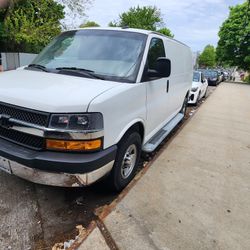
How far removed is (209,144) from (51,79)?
3.77 m

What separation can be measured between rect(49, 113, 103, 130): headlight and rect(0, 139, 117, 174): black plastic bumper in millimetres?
276

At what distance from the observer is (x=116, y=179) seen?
126 inches

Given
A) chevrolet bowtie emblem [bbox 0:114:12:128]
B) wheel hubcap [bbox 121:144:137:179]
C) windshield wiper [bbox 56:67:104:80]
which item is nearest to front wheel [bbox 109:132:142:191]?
wheel hubcap [bbox 121:144:137:179]

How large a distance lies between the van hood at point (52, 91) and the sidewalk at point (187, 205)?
130 centimetres

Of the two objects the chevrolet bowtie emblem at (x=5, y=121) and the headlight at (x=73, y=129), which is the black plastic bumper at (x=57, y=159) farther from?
the chevrolet bowtie emblem at (x=5, y=121)

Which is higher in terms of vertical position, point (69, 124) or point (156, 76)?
point (156, 76)

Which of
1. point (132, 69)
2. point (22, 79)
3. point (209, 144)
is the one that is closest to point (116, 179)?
point (132, 69)

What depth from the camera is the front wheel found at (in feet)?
10.1

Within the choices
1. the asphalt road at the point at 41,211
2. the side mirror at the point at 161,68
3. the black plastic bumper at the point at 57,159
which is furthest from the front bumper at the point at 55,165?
the side mirror at the point at 161,68

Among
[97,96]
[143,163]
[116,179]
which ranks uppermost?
[97,96]

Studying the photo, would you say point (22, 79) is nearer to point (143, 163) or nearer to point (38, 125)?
point (38, 125)

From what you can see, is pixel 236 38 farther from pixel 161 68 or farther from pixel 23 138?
pixel 23 138

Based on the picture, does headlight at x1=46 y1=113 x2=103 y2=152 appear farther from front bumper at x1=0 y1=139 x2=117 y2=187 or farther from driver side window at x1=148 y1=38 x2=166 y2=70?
driver side window at x1=148 y1=38 x2=166 y2=70

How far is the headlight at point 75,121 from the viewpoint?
96.0 inches
